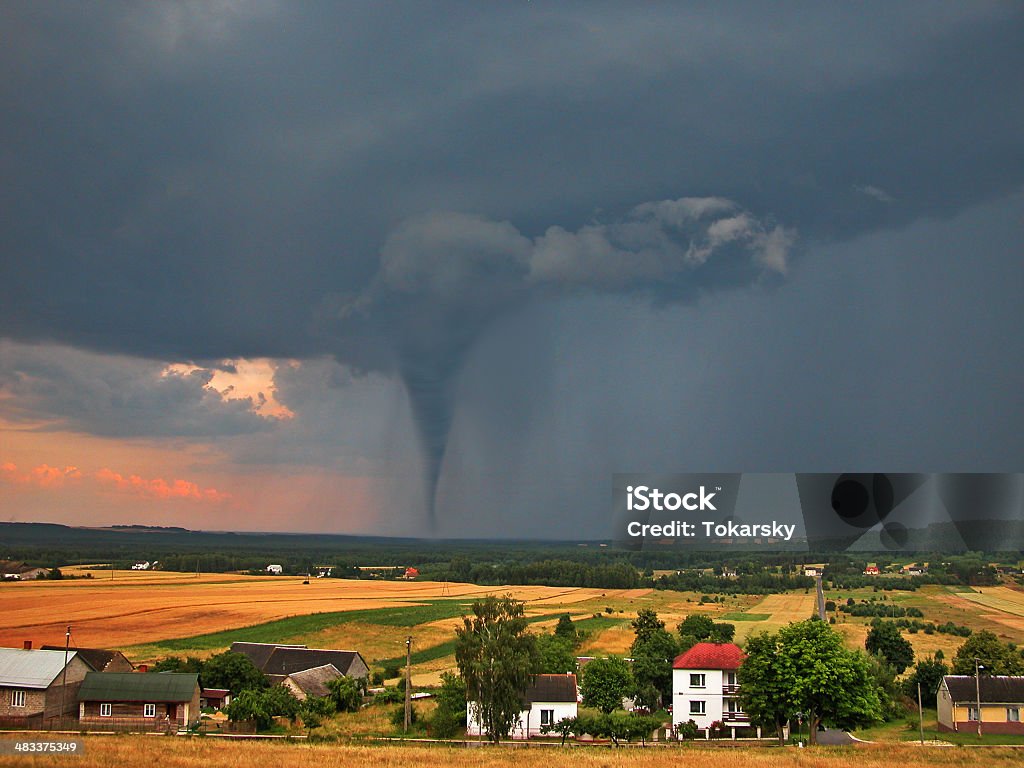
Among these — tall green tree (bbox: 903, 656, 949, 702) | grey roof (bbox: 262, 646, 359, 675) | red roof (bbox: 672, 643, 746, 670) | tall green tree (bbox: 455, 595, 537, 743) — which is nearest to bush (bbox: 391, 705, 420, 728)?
tall green tree (bbox: 455, 595, 537, 743)

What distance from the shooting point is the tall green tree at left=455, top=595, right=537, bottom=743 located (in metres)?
52.4

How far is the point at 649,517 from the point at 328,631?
5138 centimetres

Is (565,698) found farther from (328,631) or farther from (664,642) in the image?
(328,631)

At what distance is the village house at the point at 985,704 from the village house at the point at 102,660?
196 ft

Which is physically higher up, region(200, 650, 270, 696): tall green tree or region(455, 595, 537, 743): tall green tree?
region(455, 595, 537, 743): tall green tree

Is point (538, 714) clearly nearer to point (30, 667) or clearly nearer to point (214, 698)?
point (214, 698)

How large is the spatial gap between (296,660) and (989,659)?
59.0m

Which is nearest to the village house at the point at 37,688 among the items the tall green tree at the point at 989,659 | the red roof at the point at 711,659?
the red roof at the point at 711,659

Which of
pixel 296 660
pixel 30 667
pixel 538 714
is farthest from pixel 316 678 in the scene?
pixel 30 667

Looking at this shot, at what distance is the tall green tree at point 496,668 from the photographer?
52375 mm

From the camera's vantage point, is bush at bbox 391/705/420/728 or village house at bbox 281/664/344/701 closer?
bush at bbox 391/705/420/728

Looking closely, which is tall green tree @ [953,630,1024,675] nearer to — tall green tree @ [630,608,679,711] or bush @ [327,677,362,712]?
tall green tree @ [630,608,679,711]

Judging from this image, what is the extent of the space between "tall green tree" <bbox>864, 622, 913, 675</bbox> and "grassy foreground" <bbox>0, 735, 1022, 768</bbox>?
37.4m

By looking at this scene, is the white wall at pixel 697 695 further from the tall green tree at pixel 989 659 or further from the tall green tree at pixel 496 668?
the tall green tree at pixel 989 659
